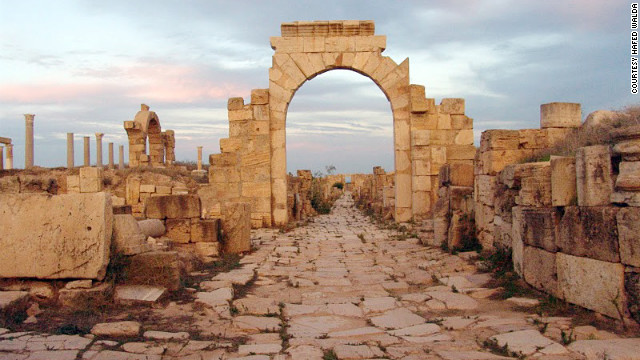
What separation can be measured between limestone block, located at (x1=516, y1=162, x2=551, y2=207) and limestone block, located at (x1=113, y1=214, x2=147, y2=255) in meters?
4.37

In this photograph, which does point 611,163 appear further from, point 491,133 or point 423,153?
point 423,153

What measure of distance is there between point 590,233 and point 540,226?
806 millimetres

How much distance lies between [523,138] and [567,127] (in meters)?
0.99

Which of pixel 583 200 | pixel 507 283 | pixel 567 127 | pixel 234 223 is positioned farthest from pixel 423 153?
pixel 583 200

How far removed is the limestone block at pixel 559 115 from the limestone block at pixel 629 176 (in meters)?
4.36

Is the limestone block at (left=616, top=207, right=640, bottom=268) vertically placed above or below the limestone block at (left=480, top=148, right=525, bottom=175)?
below

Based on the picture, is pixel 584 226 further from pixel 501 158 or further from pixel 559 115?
pixel 559 115

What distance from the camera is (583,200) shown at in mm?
4598

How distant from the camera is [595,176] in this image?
447 centimetres

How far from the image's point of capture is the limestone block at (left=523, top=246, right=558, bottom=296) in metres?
4.98

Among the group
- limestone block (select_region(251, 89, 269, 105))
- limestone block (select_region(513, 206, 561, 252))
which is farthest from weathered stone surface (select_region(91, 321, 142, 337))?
limestone block (select_region(251, 89, 269, 105))

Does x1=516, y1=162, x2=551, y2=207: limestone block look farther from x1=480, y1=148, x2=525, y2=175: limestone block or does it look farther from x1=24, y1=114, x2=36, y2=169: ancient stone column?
x1=24, y1=114, x2=36, y2=169: ancient stone column

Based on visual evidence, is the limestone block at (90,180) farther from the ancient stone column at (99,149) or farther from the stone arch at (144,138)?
the ancient stone column at (99,149)

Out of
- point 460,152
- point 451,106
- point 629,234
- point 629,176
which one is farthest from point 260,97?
point 629,234
